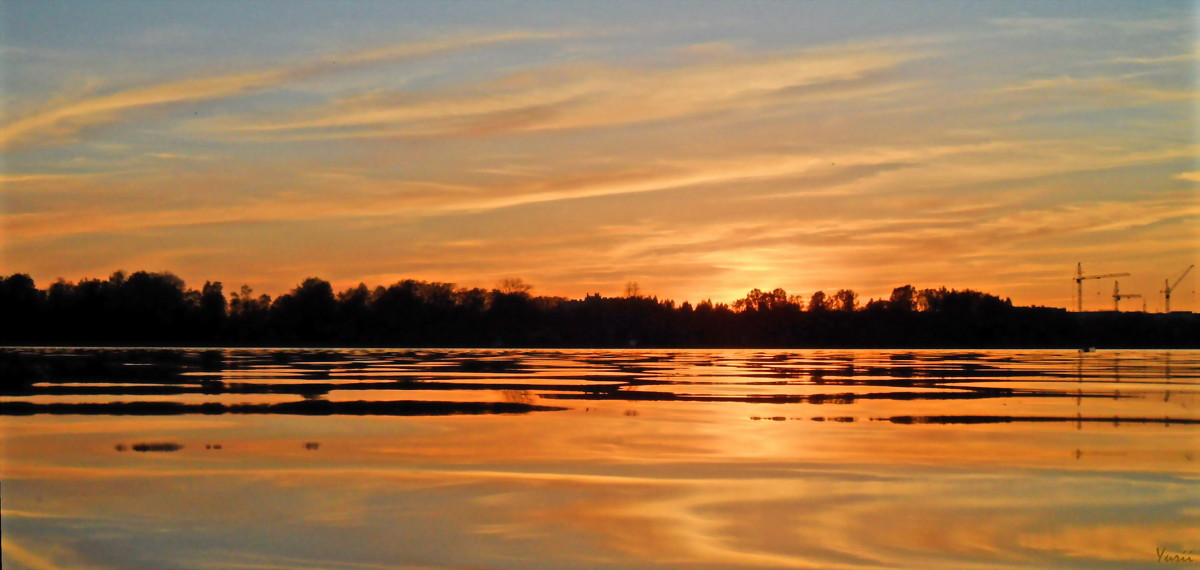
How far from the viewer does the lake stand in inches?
478

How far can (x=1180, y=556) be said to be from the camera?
40.0 feet

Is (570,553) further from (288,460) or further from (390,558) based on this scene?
(288,460)
